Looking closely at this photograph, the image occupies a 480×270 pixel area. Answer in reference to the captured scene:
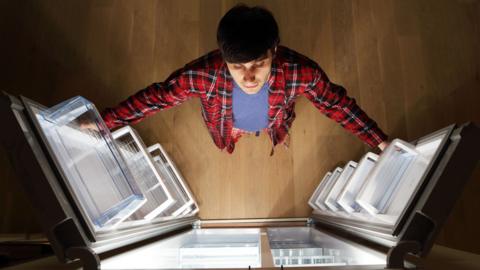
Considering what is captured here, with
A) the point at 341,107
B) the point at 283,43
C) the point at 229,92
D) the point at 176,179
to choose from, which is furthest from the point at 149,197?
the point at 283,43

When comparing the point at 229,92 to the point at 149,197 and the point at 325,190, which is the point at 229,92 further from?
the point at 325,190

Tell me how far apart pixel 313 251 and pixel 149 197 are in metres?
0.64

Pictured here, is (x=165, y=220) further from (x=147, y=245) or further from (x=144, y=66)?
(x=144, y=66)

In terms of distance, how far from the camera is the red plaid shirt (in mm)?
1034

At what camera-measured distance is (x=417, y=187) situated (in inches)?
24.5

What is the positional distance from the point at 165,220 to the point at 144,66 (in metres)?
1.03

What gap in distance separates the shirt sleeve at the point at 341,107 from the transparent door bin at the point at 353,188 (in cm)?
8

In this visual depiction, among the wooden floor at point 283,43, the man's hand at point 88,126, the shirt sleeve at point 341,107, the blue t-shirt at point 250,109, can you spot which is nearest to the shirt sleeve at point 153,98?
the blue t-shirt at point 250,109

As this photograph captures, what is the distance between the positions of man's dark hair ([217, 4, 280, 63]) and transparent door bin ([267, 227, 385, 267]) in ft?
1.75

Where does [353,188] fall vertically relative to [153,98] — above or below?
below

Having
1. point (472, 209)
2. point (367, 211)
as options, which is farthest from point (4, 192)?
point (472, 209)

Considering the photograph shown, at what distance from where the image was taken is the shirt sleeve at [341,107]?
3.57 feet

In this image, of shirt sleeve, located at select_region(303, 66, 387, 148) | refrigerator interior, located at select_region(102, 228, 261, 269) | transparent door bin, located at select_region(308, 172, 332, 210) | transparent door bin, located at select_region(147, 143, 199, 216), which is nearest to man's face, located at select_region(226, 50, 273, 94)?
shirt sleeve, located at select_region(303, 66, 387, 148)

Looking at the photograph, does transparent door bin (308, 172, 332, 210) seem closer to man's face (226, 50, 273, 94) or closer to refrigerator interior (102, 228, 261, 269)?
refrigerator interior (102, 228, 261, 269)
